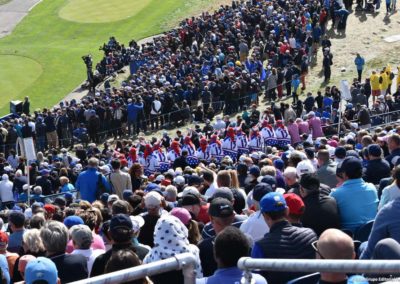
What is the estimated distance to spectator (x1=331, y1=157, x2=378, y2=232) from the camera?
1000 centimetres

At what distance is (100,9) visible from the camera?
2453 inches

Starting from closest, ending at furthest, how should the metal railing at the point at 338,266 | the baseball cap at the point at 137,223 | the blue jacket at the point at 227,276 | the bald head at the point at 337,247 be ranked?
the metal railing at the point at 338,266 < the bald head at the point at 337,247 < the blue jacket at the point at 227,276 < the baseball cap at the point at 137,223

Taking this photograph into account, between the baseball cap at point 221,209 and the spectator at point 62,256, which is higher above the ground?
the baseball cap at point 221,209

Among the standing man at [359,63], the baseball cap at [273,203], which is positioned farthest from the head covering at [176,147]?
the baseball cap at [273,203]

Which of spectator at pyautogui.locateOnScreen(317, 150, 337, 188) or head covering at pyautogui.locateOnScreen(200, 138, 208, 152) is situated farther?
head covering at pyautogui.locateOnScreen(200, 138, 208, 152)

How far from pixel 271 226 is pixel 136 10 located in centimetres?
5410

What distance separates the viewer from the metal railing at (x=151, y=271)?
535cm

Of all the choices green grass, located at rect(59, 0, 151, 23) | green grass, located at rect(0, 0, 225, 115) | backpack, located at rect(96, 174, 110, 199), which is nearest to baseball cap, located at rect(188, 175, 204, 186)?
backpack, located at rect(96, 174, 110, 199)

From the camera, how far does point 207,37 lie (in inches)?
1726

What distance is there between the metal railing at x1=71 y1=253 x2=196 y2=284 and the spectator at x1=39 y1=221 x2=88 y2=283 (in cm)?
302

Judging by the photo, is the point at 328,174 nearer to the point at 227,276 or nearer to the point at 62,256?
the point at 62,256

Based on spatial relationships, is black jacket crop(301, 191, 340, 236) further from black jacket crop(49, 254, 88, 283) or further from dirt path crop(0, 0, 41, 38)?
dirt path crop(0, 0, 41, 38)

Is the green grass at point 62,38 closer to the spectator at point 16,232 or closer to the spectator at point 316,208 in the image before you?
the spectator at point 16,232

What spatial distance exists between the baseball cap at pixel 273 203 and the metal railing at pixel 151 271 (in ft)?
8.79
